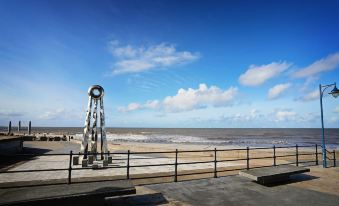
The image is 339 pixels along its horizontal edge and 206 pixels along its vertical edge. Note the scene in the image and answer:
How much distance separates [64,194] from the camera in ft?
15.3

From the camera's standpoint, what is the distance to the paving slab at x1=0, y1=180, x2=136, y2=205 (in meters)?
4.34

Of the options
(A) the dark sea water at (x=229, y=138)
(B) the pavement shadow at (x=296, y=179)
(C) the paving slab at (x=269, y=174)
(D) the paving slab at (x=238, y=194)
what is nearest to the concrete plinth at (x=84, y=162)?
(D) the paving slab at (x=238, y=194)

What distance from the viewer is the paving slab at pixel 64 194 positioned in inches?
171

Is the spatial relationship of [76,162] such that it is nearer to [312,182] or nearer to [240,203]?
[240,203]

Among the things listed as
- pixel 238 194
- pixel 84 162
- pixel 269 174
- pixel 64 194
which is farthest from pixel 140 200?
pixel 84 162

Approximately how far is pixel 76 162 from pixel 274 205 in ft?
35.2

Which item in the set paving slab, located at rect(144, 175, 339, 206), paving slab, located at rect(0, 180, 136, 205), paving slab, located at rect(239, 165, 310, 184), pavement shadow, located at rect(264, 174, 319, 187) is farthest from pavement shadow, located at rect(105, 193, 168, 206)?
pavement shadow, located at rect(264, 174, 319, 187)

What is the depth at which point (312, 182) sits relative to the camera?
→ 7.88m

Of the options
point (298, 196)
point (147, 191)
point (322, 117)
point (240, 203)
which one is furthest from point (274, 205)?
point (322, 117)

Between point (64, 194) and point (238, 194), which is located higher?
point (64, 194)

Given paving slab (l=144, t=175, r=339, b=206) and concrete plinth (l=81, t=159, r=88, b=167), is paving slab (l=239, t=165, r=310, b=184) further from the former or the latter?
concrete plinth (l=81, t=159, r=88, b=167)

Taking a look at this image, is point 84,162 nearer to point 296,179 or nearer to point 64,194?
point 64,194

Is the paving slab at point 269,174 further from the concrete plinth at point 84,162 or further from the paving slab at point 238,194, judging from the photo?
the concrete plinth at point 84,162

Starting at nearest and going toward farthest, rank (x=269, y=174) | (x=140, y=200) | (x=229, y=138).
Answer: (x=140, y=200), (x=269, y=174), (x=229, y=138)
